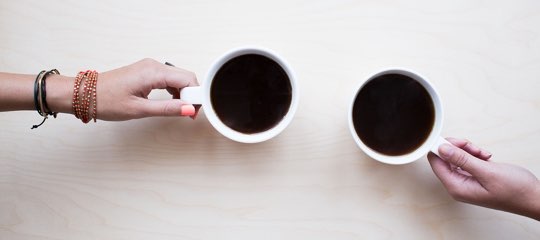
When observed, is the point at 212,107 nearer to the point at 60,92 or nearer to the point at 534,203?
the point at 60,92

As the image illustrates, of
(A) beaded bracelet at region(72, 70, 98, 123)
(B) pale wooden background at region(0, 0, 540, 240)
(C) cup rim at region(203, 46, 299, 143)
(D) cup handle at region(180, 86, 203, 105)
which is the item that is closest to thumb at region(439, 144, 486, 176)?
(B) pale wooden background at region(0, 0, 540, 240)

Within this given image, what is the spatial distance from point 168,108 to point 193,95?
4 centimetres

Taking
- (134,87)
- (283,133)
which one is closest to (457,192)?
(283,133)

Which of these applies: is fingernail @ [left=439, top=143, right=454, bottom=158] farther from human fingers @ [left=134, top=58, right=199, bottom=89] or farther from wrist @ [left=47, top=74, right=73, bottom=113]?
wrist @ [left=47, top=74, right=73, bottom=113]

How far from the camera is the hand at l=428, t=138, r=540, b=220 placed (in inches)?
23.2

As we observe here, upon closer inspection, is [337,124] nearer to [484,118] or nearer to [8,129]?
[484,118]

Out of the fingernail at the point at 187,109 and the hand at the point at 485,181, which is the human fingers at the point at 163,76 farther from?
the hand at the point at 485,181

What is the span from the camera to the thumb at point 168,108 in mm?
567

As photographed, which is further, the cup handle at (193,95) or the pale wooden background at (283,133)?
the pale wooden background at (283,133)

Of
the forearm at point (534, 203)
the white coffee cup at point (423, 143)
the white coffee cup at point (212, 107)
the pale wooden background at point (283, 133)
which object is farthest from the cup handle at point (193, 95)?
the forearm at point (534, 203)

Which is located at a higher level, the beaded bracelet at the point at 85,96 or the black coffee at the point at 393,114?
the black coffee at the point at 393,114

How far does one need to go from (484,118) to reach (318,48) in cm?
33

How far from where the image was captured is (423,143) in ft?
2.04

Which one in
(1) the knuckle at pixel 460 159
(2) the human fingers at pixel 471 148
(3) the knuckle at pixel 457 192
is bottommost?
(3) the knuckle at pixel 457 192
